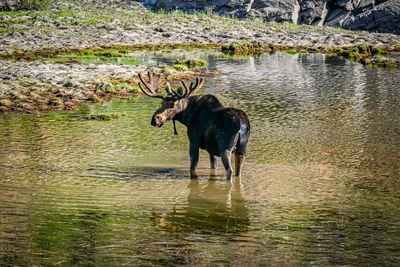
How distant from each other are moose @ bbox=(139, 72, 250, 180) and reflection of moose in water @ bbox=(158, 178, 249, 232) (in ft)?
1.61

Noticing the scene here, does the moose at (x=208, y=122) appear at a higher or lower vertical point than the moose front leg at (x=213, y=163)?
higher

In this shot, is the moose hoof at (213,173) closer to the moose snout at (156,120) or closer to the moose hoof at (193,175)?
the moose hoof at (193,175)

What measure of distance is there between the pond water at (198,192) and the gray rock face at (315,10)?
121 ft

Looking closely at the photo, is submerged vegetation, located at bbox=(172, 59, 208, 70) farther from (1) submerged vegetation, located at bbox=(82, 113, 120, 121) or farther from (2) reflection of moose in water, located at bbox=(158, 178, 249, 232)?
(2) reflection of moose in water, located at bbox=(158, 178, 249, 232)

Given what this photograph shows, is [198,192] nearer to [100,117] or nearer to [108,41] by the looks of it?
[100,117]

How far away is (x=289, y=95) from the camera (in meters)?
23.2

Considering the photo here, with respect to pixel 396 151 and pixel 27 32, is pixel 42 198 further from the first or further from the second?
pixel 27 32

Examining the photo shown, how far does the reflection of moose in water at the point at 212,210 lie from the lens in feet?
28.2

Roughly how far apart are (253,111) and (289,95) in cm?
395

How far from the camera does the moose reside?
11.0 m

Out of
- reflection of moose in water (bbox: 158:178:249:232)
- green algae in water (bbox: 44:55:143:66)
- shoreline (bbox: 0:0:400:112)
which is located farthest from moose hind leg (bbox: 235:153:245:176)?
green algae in water (bbox: 44:55:143:66)

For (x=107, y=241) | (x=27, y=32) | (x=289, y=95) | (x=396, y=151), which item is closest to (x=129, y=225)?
(x=107, y=241)

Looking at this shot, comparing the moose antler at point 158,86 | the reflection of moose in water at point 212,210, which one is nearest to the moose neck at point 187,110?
the moose antler at point 158,86

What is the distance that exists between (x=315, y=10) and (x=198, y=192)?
166 ft
